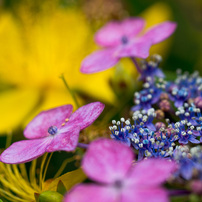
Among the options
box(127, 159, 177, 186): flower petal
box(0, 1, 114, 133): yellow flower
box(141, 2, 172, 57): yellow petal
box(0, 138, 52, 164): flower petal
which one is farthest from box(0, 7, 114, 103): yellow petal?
box(127, 159, 177, 186): flower petal

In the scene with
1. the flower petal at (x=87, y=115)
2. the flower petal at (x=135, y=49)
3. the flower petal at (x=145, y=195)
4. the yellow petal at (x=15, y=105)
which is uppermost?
the flower petal at (x=135, y=49)

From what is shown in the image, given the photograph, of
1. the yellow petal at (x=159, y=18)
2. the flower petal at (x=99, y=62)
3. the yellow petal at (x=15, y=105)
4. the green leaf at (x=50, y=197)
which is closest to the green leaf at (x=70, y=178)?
the green leaf at (x=50, y=197)

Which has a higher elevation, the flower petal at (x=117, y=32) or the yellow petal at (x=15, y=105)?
the flower petal at (x=117, y=32)

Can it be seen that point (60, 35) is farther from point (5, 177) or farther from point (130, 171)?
point (130, 171)

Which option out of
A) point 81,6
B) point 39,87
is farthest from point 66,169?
point 81,6


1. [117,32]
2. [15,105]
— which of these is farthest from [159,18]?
[15,105]

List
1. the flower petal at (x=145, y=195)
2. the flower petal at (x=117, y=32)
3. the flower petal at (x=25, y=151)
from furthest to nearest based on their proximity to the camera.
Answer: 1. the flower petal at (x=117, y=32)
2. the flower petal at (x=25, y=151)
3. the flower petal at (x=145, y=195)

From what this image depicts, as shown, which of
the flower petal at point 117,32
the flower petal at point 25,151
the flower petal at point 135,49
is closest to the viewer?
the flower petal at point 25,151

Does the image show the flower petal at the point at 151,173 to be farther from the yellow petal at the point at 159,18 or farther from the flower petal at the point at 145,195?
the yellow petal at the point at 159,18
